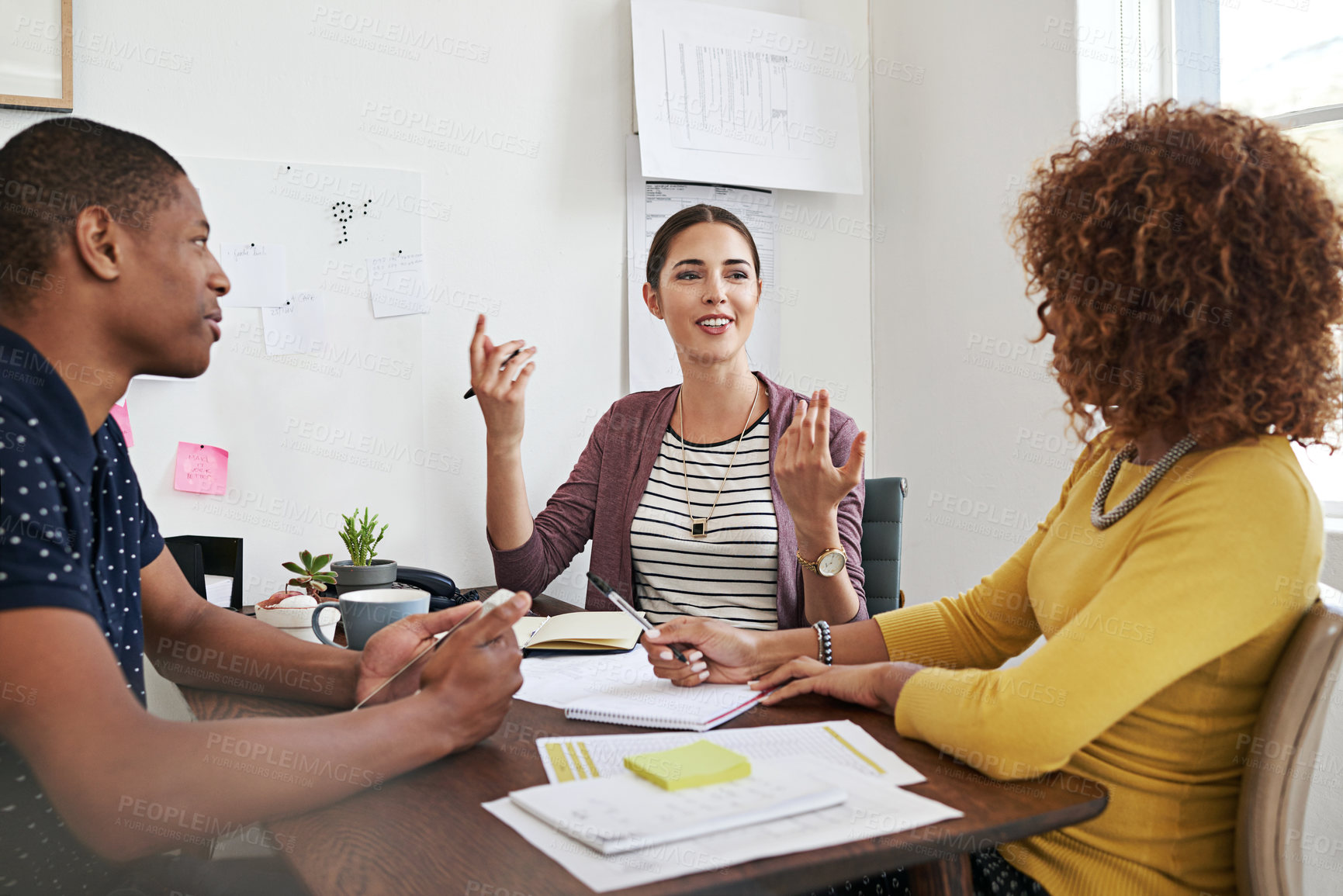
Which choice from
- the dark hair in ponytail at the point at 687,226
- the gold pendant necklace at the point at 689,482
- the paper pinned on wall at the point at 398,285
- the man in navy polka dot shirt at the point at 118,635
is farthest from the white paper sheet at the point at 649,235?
the man in navy polka dot shirt at the point at 118,635

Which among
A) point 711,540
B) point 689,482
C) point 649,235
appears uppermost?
point 649,235

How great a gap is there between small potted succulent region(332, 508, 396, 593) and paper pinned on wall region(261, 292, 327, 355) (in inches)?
14.9

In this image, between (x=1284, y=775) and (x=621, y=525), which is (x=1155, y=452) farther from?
(x=621, y=525)

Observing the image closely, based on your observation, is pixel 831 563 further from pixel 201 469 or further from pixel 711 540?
pixel 201 469

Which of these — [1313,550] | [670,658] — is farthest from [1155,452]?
[670,658]

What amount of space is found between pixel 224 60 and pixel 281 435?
78 cm

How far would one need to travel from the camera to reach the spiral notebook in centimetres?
97

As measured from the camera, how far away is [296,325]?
2.03 m

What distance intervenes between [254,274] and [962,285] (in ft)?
5.40

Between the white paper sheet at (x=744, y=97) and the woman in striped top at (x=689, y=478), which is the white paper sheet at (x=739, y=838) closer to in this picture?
the woman in striped top at (x=689, y=478)

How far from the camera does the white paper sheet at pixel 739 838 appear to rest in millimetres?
649

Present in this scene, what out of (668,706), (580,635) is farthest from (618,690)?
(580,635)

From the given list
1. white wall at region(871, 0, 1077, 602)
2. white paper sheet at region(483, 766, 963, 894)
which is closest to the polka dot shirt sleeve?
white paper sheet at region(483, 766, 963, 894)

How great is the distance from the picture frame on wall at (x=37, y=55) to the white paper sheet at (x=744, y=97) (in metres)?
1.19
